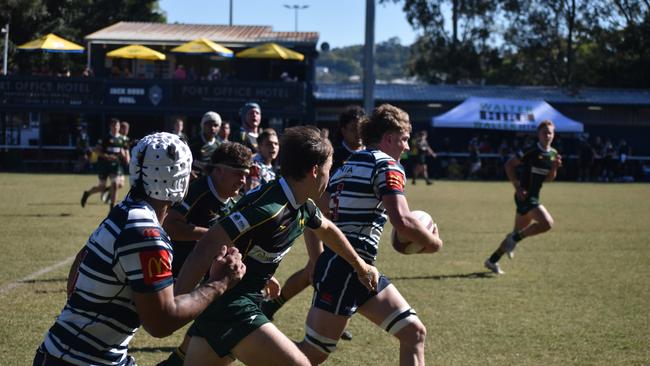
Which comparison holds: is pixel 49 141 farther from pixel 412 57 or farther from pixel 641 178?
pixel 412 57

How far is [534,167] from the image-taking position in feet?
44.7

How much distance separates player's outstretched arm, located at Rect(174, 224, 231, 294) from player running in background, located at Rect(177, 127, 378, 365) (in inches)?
2.0

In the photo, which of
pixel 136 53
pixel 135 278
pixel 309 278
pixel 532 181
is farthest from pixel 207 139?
pixel 136 53

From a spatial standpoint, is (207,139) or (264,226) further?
(207,139)

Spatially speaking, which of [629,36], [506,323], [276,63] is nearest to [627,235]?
[506,323]

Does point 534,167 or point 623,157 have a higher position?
point 534,167

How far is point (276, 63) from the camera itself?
148 ft

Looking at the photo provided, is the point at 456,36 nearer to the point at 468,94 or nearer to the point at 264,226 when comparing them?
the point at 468,94

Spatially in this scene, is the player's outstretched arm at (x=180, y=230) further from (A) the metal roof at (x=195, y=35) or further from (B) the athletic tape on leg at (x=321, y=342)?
(A) the metal roof at (x=195, y=35)

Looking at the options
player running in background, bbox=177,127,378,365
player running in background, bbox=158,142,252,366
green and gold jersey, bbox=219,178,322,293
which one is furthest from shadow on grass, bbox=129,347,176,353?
green and gold jersey, bbox=219,178,322,293

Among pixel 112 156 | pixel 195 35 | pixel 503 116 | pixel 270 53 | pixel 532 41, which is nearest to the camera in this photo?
Answer: pixel 112 156

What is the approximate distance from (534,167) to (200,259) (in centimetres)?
990

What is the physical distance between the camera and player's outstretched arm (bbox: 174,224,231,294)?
4445mm

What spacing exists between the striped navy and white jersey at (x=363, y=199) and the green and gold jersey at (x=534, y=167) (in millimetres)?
7803
